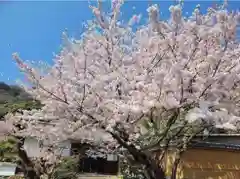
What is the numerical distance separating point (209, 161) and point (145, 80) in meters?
4.78

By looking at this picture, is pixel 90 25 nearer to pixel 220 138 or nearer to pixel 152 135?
pixel 152 135

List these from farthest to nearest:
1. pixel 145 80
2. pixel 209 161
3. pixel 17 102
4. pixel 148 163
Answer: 1. pixel 17 102
2. pixel 209 161
3. pixel 148 163
4. pixel 145 80

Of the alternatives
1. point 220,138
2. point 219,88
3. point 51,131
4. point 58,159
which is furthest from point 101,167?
point 219,88

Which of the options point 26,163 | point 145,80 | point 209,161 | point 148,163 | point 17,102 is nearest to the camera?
point 145,80

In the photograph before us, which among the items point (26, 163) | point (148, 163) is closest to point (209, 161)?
point (148, 163)

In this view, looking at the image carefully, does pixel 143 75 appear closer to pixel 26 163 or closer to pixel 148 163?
pixel 148 163

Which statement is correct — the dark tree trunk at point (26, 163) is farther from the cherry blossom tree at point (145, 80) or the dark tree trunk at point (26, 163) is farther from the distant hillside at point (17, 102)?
the cherry blossom tree at point (145, 80)

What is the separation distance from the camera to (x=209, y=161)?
8.79 metres

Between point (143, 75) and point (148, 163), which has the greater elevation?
point (143, 75)

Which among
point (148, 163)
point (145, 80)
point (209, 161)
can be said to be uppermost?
point (145, 80)

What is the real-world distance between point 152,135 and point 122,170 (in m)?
4.92

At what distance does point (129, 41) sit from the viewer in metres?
6.16

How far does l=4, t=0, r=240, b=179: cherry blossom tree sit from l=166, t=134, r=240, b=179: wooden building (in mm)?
3036

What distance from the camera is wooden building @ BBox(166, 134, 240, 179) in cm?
864
